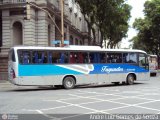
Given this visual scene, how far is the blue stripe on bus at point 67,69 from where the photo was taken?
22062mm

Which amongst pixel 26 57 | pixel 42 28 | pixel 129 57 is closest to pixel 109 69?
pixel 129 57

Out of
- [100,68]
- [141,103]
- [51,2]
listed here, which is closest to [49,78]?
[100,68]

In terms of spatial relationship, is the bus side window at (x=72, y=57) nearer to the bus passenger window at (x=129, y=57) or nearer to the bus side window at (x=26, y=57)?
the bus side window at (x=26, y=57)

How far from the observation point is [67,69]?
929 inches

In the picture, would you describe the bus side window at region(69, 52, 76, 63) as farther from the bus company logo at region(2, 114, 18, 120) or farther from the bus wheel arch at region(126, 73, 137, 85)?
the bus company logo at region(2, 114, 18, 120)

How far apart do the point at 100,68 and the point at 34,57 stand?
505 centimetres

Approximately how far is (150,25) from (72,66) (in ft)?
116

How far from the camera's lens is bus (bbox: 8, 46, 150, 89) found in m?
22.0

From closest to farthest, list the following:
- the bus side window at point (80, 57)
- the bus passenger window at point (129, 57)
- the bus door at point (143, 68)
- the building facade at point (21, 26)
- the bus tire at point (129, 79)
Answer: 1. the bus side window at point (80, 57)
2. the bus passenger window at point (129, 57)
3. the bus tire at point (129, 79)
4. the bus door at point (143, 68)
5. the building facade at point (21, 26)

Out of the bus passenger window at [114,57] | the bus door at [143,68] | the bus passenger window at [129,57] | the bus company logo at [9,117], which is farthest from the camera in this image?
the bus door at [143,68]

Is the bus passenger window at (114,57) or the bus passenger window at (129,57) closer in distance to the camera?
the bus passenger window at (114,57)

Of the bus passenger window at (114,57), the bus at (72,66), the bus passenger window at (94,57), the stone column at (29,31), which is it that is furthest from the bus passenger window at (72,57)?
the stone column at (29,31)

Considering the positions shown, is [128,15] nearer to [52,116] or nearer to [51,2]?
[51,2]

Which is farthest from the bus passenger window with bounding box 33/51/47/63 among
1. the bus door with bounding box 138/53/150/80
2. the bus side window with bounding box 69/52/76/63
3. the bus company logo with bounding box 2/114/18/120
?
the bus company logo with bounding box 2/114/18/120
